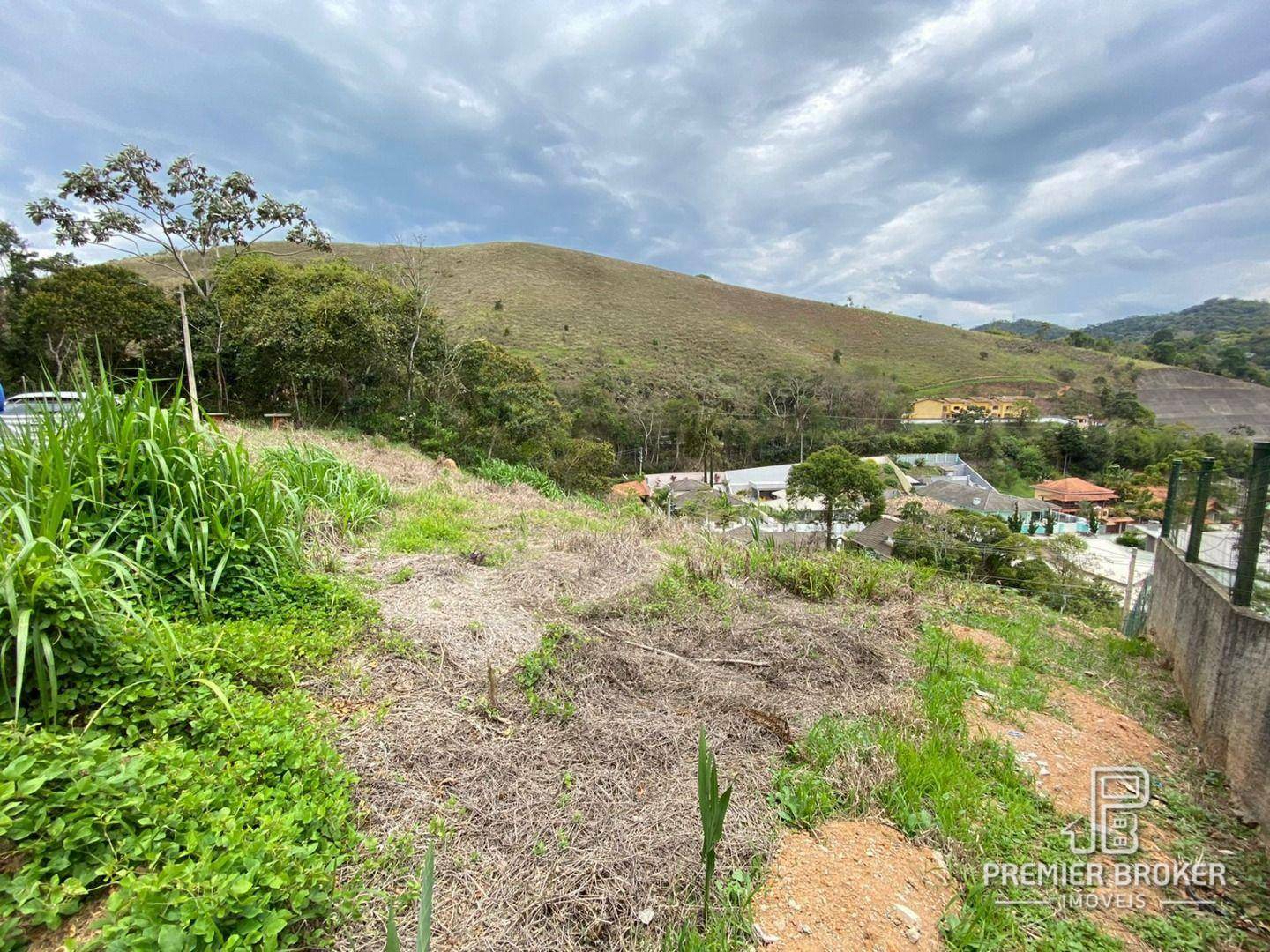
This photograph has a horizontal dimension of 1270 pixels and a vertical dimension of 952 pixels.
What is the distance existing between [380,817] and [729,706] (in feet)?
4.79

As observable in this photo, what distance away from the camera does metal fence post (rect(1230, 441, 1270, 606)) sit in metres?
2.80

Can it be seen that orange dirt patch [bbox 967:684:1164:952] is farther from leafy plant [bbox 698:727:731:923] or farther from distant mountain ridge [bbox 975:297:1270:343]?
distant mountain ridge [bbox 975:297:1270:343]

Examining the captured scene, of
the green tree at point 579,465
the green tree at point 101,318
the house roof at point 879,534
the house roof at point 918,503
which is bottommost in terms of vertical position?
the house roof at point 879,534

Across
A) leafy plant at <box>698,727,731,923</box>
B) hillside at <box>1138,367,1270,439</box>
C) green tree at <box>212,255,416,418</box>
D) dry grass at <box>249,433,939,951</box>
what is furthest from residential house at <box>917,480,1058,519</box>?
hillside at <box>1138,367,1270,439</box>

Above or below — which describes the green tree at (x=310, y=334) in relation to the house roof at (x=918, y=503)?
above

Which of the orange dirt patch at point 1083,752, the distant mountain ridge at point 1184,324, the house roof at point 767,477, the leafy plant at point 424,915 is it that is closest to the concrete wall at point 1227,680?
the orange dirt patch at point 1083,752

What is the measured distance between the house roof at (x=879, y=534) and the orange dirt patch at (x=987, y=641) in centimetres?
1302

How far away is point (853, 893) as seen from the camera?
1.53 metres

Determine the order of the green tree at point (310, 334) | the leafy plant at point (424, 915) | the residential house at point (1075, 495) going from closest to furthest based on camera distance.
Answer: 1. the leafy plant at point (424, 915)
2. the green tree at point (310, 334)
3. the residential house at point (1075, 495)

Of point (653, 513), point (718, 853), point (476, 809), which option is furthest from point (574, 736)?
point (653, 513)

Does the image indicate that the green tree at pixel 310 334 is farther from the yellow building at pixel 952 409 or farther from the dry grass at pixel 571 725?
the yellow building at pixel 952 409

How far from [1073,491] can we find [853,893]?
39.3 meters

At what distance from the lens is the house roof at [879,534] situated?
1672 centimetres

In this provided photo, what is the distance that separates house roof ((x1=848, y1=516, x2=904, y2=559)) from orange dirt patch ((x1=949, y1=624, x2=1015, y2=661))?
42.7 feet
